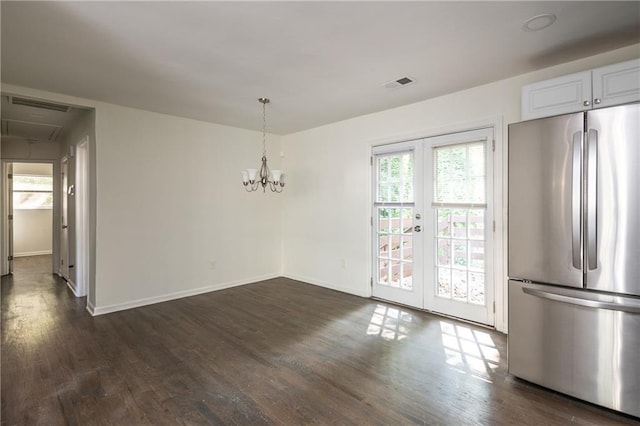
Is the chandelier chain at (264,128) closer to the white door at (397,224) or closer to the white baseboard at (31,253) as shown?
the white door at (397,224)

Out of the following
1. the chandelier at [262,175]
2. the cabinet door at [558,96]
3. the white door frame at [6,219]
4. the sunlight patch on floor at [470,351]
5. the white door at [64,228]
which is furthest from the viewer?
the white door frame at [6,219]

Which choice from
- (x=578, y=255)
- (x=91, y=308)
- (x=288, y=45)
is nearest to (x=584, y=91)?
(x=578, y=255)

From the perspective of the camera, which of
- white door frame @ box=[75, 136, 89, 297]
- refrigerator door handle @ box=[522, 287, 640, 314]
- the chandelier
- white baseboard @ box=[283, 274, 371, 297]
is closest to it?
refrigerator door handle @ box=[522, 287, 640, 314]

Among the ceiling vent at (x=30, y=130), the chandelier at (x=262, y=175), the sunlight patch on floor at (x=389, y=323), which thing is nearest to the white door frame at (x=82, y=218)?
the ceiling vent at (x=30, y=130)

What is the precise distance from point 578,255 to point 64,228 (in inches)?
290

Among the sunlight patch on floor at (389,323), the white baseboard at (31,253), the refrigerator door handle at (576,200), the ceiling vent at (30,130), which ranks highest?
the ceiling vent at (30,130)

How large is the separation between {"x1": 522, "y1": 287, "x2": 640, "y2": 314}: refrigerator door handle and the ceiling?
1951mm

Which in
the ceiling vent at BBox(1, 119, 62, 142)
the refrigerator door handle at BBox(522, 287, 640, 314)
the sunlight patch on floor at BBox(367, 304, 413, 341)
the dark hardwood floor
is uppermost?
the ceiling vent at BBox(1, 119, 62, 142)

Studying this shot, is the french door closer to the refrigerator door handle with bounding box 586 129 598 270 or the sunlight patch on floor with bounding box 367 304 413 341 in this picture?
the sunlight patch on floor with bounding box 367 304 413 341

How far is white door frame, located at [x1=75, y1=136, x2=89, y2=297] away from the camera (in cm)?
432

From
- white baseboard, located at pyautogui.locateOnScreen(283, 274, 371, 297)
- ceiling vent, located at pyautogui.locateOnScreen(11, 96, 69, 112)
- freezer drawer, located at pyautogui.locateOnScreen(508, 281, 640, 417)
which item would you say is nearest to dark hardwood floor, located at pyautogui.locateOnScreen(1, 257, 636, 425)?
freezer drawer, located at pyautogui.locateOnScreen(508, 281, 640, 417)

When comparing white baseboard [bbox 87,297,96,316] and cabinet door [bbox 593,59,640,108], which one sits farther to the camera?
white baseboard [bbox 87,297,96,316]

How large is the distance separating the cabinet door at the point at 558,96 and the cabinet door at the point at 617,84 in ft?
0.16

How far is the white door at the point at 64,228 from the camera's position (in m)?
5.47
